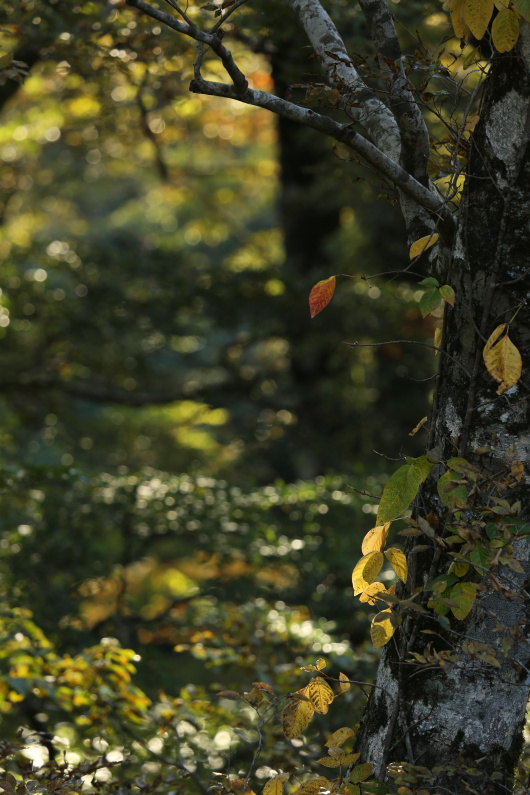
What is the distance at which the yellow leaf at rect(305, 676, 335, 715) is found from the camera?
2277 mm

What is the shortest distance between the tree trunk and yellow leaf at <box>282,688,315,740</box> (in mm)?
215

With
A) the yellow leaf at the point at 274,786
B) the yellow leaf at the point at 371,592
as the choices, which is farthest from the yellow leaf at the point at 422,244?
the yellow leaf at the point at 274,786

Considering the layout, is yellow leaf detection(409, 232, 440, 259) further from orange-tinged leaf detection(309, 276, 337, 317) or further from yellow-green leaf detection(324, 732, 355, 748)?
yellow-green leaf detection(324, 732, 355, 748)

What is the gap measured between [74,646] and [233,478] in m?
5.51

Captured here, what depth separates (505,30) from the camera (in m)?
1.97

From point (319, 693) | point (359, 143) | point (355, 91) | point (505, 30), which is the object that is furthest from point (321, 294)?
point (319, 693)

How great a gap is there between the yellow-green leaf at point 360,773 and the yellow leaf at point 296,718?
0.18 metres

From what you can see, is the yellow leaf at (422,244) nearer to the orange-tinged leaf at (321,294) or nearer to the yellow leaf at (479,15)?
the orange-tinged leaf at (321,294)

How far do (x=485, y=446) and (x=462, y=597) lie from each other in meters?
0.39

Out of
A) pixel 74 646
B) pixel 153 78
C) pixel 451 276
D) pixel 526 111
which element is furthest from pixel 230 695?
pixel 153 78

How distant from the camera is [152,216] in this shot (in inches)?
674

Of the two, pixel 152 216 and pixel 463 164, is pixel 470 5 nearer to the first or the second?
pixel 463 164

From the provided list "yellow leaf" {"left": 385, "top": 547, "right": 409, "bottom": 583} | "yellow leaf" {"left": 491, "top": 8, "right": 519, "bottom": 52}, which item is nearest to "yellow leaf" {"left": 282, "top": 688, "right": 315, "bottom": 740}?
"yellow leaf" {"left": 385, "top": 547, "right": 409, "bottom": 583}

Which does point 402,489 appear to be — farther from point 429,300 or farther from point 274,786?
point 274,786
